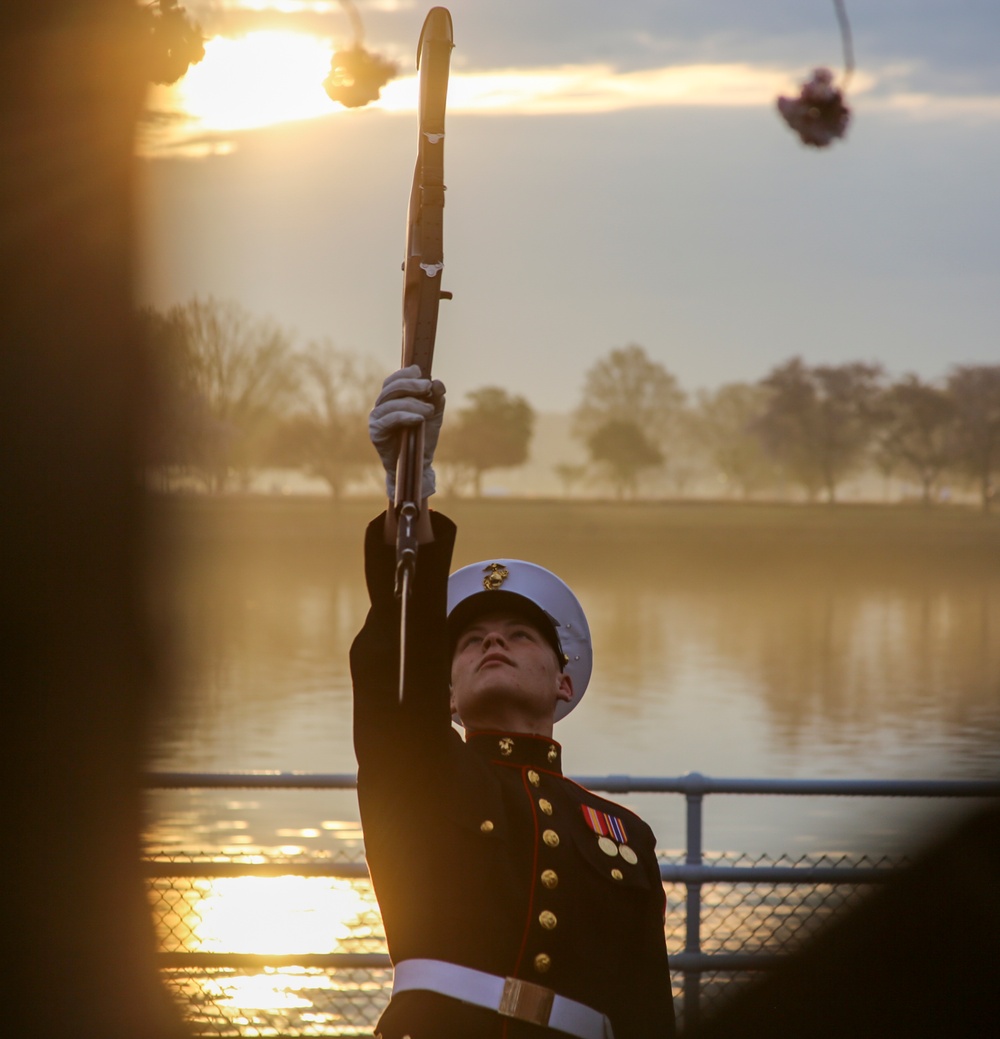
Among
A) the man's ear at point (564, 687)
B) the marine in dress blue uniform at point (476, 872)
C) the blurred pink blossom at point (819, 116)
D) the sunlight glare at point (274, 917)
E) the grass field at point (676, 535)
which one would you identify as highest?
the grass field at point (676, 535)

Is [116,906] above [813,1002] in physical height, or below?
below

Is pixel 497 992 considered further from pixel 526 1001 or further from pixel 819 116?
pixel 819 116

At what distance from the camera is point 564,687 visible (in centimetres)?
213

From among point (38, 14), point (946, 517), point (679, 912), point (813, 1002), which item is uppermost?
point (946, 517)

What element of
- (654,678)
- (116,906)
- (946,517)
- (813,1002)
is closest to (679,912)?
(116,906)

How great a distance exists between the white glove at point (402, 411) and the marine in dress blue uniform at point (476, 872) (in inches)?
5.9

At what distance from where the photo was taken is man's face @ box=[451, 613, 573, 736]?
6.40 ft

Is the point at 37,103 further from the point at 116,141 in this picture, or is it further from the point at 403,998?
the point at 403,998

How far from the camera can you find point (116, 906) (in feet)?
7.91

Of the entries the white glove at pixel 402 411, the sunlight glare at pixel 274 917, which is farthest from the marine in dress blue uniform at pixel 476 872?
the sunlight glare at pixel 274 917

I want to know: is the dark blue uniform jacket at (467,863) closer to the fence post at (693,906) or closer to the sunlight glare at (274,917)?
the fence post at (693,906)

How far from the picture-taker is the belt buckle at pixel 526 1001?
5.49ft

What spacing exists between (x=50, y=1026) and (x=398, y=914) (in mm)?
828

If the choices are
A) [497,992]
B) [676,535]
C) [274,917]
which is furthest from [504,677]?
[676,535]
